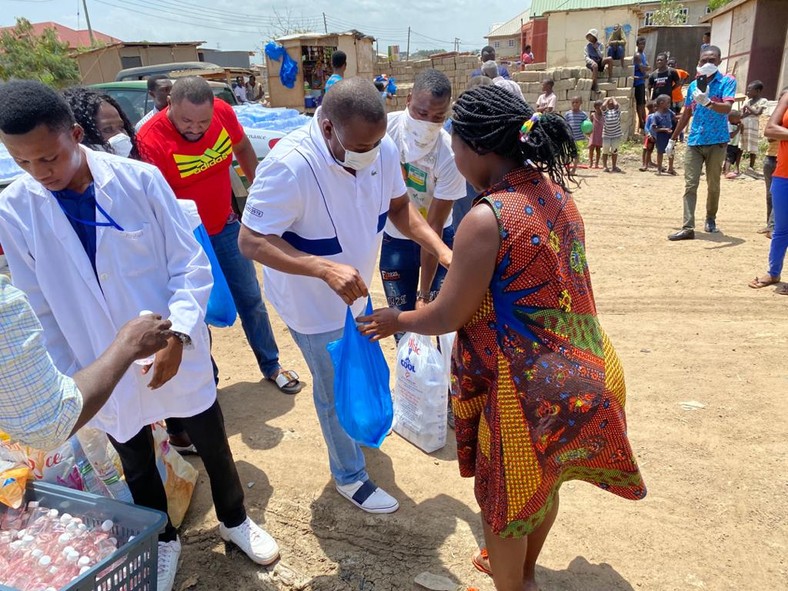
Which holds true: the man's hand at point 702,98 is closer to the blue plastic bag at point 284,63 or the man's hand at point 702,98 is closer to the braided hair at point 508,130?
the braided hair at point 508,130

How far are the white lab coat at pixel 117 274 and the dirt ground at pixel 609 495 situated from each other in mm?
898

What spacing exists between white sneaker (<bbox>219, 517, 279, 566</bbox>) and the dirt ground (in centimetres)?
6

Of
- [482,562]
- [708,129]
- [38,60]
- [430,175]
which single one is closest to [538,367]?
[482,562]

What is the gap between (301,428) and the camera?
3.55m

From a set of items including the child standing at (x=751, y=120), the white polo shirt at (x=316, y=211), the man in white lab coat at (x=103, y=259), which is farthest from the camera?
the child standing at (x=751, y=120)

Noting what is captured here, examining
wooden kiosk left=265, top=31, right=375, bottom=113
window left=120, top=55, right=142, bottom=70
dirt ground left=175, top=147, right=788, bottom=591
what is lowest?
dirt ground left=175, top=147, right=788, bottom=591

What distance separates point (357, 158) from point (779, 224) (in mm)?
4607

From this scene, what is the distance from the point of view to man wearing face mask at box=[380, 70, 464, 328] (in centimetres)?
331

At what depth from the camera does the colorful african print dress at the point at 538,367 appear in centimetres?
173

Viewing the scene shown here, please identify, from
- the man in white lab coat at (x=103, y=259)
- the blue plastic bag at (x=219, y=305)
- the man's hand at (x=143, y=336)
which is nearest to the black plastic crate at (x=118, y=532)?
the man in white lab coat at (x=103, y=259)

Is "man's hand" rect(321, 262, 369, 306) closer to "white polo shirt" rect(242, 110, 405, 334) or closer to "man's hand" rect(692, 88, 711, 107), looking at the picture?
"white polo shirt" rect(242, 110, 405, 334)

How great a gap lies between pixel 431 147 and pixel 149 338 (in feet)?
7.07

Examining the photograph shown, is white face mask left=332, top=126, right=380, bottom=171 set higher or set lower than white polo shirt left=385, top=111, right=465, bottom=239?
higher

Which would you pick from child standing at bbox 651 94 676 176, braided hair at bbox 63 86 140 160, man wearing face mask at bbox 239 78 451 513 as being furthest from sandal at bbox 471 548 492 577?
child standing at bbox 651 94 676 176
